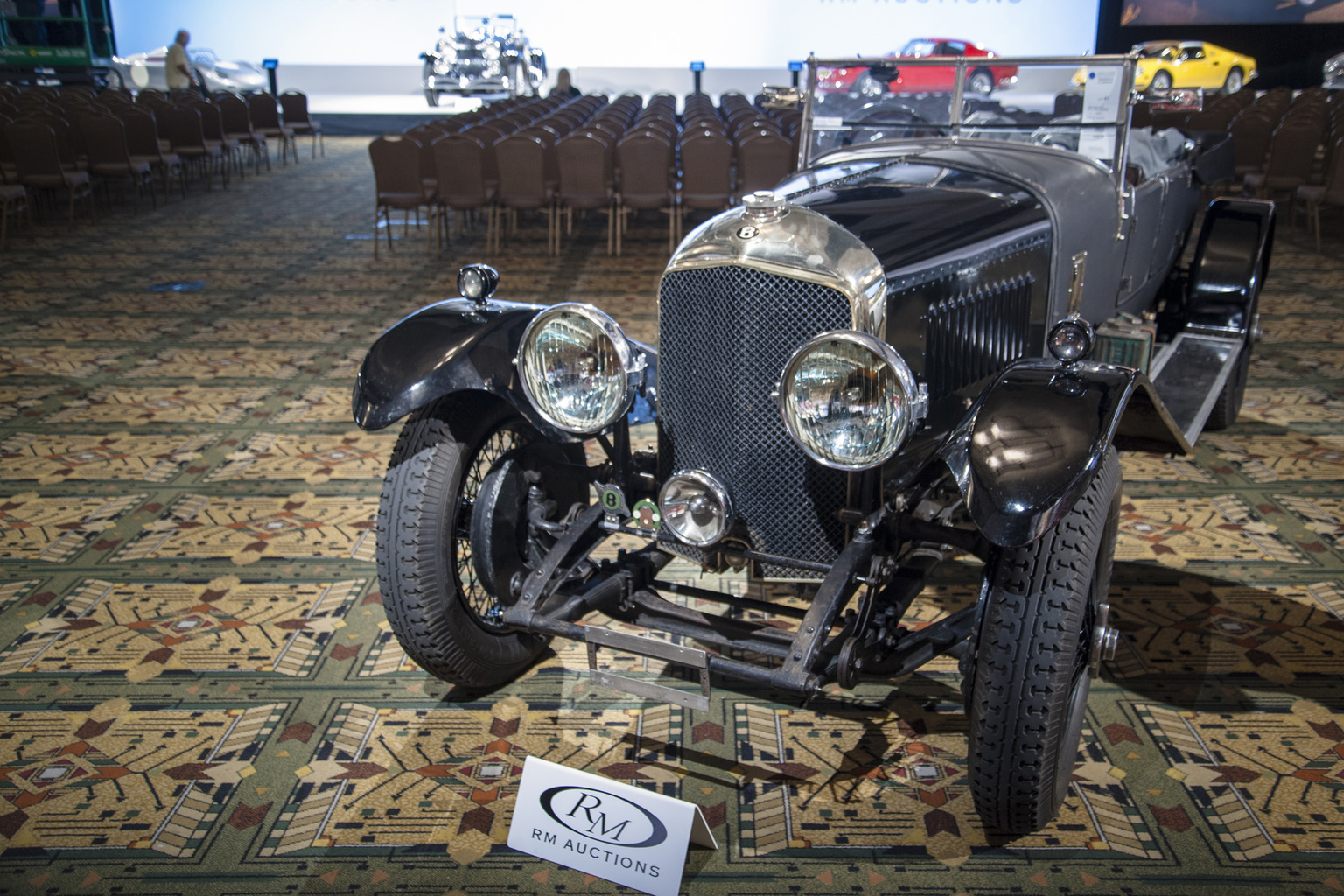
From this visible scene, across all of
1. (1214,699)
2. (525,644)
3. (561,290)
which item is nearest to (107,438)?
(525,644)

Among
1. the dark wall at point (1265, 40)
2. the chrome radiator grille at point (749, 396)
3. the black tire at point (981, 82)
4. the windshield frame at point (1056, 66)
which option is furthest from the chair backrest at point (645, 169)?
the dark wall at point (1265, 40)

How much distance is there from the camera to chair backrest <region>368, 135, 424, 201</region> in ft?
Result: 25.4

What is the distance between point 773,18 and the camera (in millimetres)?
17234

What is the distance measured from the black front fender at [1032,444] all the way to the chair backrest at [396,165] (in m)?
6.80

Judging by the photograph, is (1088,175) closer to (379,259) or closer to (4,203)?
(379,259)

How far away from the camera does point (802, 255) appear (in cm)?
202

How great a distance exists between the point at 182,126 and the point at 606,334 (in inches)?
411

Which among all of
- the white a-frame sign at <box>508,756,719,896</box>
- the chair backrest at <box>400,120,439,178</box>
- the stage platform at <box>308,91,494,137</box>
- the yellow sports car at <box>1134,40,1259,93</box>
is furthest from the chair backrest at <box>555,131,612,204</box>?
the yellow sports car at <box>1134,40,1259,93</box>

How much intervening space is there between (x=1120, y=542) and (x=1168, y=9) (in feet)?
58.0

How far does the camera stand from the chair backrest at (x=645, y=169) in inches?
304

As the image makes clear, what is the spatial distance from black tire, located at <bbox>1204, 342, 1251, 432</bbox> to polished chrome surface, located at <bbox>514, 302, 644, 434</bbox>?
3037 mm

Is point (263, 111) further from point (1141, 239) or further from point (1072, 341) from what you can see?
point (1072, 341)

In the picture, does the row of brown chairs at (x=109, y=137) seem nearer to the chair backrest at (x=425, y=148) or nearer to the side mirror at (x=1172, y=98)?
the chair backrest at (x=425, y=148)

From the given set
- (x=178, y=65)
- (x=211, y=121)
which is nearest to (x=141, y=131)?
(x=211, y=121)
